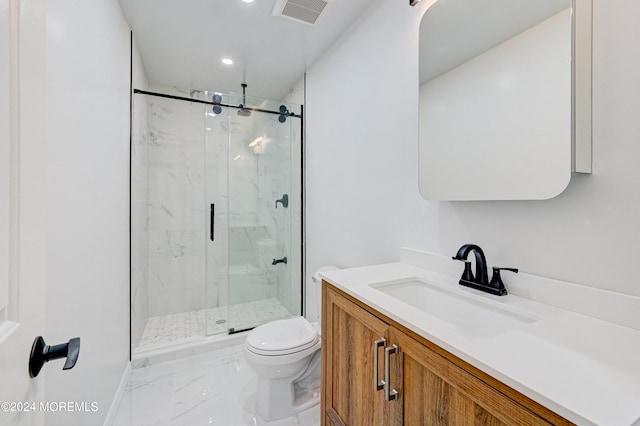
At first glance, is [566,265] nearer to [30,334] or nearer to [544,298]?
[544,298]

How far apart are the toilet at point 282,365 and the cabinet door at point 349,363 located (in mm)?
356

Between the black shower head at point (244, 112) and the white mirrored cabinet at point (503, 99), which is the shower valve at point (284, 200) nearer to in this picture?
the black shower head at point (244, 112)

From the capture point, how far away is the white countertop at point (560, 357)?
1.56 ft

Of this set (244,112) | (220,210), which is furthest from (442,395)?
(244,112)

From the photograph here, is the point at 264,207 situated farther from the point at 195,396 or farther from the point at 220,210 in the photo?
the point at 195,396

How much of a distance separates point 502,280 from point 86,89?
1.93 metres

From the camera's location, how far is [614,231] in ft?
2.64

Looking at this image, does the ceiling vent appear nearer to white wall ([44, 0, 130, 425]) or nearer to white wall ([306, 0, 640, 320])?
white wall ([306, 0, 640, 320])

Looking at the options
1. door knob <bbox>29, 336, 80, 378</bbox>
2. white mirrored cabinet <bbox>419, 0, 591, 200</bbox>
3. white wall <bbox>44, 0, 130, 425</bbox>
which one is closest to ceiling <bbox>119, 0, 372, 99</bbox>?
white wall <bbox>44, 0, 130, 425</bbox>

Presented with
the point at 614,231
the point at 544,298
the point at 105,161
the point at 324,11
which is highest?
the point at 324,11

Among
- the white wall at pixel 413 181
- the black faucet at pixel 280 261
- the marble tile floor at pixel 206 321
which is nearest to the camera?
the white wall at pixel 413 181

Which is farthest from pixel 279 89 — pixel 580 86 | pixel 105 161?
pixel 580 86

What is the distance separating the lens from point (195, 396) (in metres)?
1.80

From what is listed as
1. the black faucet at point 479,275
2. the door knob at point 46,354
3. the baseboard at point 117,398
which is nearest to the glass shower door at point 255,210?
the baseboard at point 117,398
